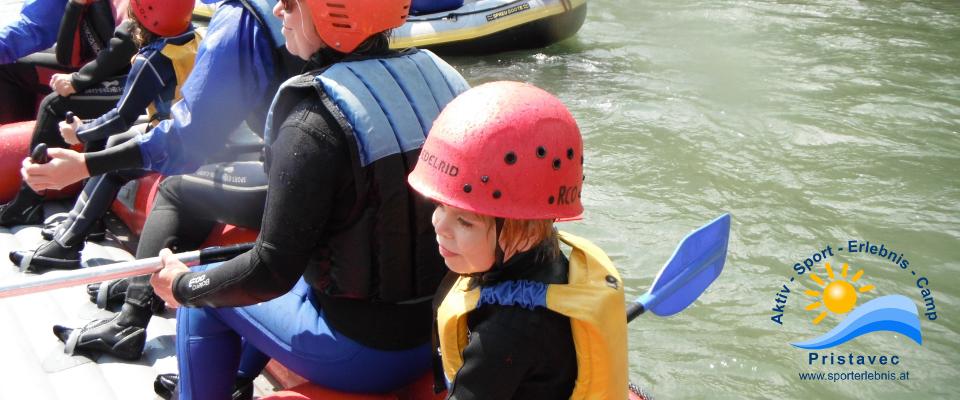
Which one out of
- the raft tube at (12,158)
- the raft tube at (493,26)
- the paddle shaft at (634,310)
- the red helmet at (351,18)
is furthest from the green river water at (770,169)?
the raft tube at (12,158)

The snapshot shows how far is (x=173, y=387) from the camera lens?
2.51 metres

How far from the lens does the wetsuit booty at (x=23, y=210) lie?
361 centimetres

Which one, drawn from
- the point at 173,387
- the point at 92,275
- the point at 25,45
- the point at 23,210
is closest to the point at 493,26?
the point at 25,45

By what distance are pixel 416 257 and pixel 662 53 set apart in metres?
7.23

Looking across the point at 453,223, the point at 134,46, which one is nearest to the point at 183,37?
the point at 134,46

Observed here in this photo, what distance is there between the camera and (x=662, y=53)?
8633mm

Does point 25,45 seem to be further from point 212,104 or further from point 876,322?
point 876,322

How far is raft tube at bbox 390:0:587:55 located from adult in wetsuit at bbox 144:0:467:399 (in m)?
6.94

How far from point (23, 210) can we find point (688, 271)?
Result: 287cm

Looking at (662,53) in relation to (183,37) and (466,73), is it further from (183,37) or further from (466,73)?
(183,37)

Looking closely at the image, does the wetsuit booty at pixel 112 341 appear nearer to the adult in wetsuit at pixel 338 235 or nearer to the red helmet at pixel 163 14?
the adult in wetsuit at pixel 338 235

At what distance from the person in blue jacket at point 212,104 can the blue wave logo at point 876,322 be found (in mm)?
2738

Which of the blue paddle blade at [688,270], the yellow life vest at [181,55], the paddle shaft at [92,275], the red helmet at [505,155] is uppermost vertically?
the red helmet at [505,155]

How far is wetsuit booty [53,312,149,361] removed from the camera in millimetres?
2699
